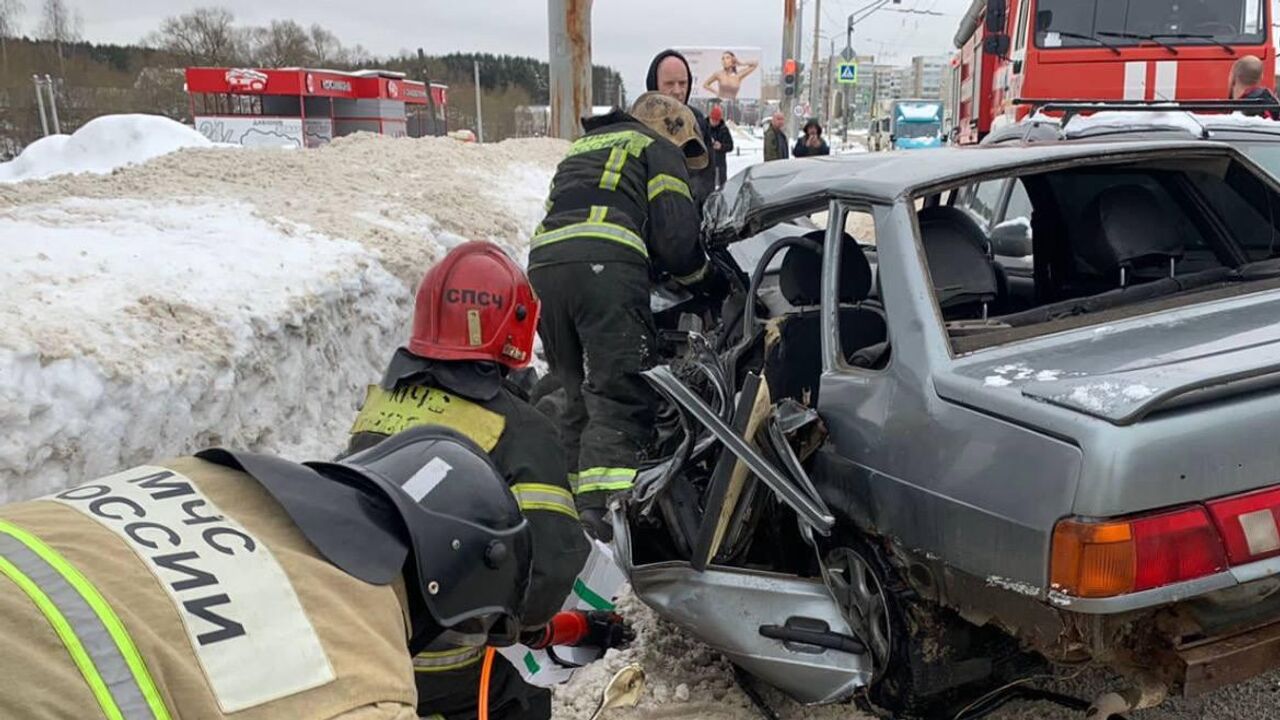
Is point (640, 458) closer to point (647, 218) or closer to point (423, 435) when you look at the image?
point (647, 218)

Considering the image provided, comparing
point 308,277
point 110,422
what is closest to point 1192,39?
point 308,277

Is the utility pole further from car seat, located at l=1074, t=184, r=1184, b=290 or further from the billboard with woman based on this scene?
car seat, located at l=1074, t=184, r=1184, b=290

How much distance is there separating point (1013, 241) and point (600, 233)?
1.84 meters

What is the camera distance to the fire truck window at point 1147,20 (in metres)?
8.20

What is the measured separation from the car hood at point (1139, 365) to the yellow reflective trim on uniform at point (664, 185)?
234 centimetres

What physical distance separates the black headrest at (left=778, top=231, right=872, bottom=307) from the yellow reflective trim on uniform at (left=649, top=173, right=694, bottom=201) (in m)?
1.14

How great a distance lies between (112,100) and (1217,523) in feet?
140

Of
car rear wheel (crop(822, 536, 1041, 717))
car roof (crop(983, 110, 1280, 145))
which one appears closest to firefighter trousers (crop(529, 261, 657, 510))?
car rear wheel (crop(822, 536, 1041, 717))

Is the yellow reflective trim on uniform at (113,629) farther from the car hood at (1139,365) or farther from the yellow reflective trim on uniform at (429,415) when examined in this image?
the car hood at (1139,365)

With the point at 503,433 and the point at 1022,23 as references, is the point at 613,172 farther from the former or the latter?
the point at 1022,23

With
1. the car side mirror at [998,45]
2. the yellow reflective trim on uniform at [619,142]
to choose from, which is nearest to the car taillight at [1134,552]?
the yellow reflective trim on uniform at [619,142]

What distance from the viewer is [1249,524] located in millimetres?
1885

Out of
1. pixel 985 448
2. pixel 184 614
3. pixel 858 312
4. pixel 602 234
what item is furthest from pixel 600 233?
pixel 184 614

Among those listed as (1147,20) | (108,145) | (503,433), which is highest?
(1147,20)
